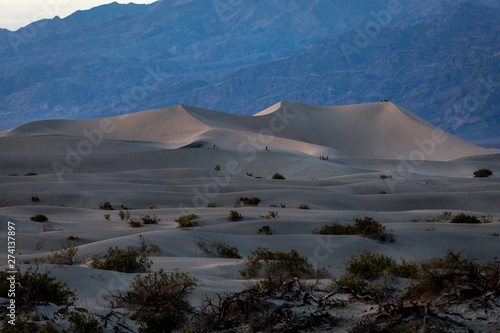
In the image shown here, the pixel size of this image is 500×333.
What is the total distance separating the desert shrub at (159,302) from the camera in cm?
593

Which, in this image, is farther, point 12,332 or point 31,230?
point 31,230

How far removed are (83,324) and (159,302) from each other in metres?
1.06

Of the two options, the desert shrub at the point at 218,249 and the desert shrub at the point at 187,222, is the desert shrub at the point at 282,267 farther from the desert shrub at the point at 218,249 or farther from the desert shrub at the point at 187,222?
the desert shrub at the point at 187,222

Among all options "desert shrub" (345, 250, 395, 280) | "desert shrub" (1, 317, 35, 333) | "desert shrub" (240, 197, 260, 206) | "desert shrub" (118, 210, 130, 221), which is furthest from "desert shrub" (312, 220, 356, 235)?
"desert shrub" (1, 317, 35, 333)

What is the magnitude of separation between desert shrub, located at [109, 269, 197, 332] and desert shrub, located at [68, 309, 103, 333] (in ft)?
1.63

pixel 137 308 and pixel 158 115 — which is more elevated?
pixel 158 115

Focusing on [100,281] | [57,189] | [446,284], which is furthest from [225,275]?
[57,189]

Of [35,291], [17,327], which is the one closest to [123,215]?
[35,291]

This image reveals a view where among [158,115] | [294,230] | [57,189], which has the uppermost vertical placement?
[158,115]

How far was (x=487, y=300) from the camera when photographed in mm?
5547

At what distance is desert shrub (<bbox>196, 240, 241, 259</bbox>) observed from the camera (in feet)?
38.2

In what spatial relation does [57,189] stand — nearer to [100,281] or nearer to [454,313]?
[100,281]

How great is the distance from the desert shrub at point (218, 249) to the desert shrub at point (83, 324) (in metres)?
6.00

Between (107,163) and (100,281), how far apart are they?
33277mm
